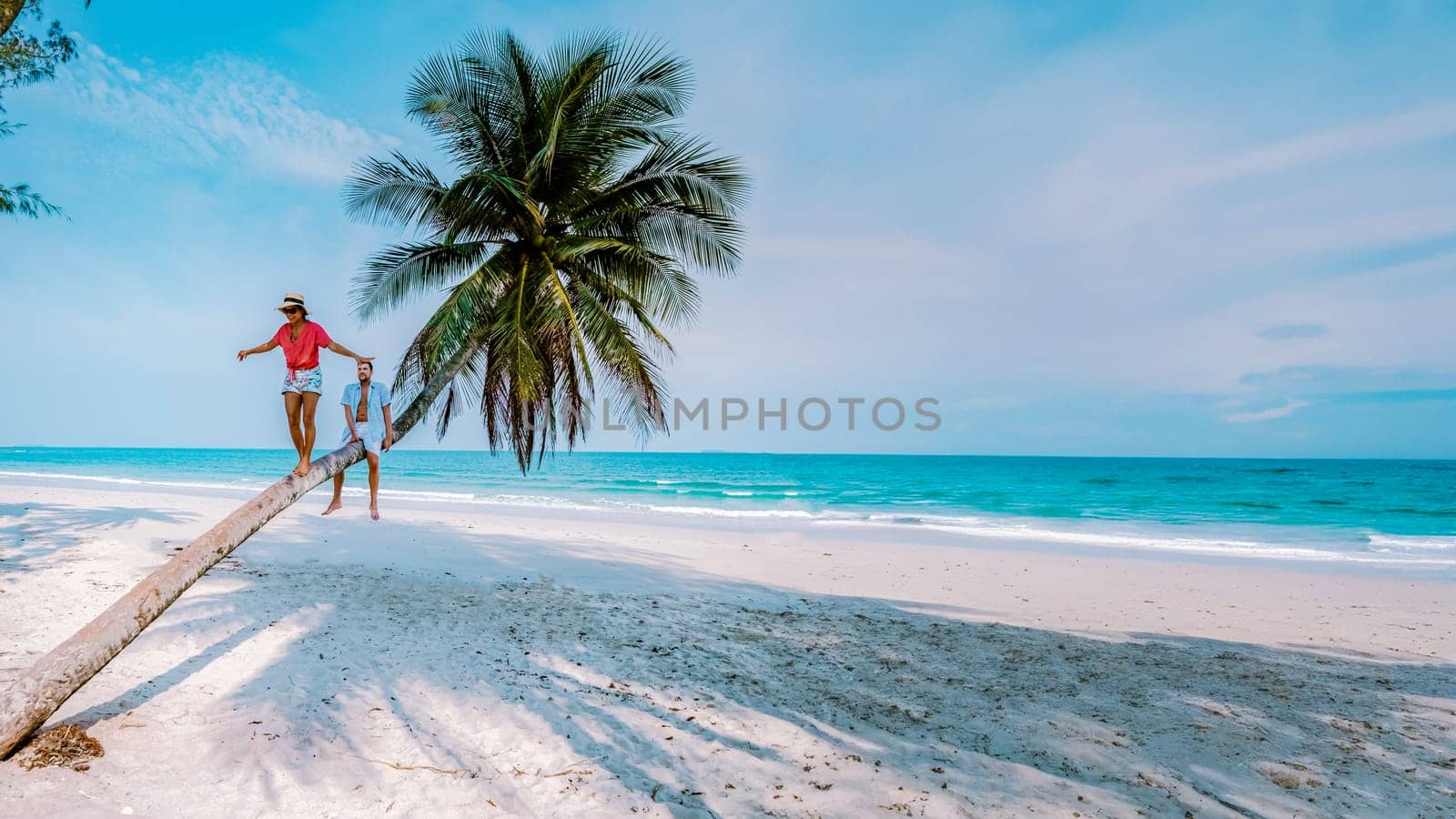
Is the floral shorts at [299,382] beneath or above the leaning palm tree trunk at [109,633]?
above

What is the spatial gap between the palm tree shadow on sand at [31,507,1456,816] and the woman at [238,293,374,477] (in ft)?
5.59

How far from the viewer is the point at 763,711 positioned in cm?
464

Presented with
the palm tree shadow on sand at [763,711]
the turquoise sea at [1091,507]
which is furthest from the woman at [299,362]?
the turquoise sea at [1091,507]

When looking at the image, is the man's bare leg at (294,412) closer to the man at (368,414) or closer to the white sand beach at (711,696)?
the man at (368,414)

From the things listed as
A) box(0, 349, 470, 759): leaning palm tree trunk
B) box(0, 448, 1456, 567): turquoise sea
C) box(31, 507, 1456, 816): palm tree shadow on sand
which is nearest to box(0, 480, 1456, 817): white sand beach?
box(31, 507, 1456, 816): palm tree shadow on sand

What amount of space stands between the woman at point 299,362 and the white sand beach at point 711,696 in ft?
5.77

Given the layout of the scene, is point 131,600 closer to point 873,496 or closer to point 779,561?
point 779,561

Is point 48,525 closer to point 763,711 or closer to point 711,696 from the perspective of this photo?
point 711,696

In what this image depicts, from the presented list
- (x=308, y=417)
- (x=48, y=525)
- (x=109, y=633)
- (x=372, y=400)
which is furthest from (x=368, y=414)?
(x=48, y=525)

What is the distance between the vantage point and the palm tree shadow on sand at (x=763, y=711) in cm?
360

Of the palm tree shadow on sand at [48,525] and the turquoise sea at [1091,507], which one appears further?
the turquoise sea at [1091,507]

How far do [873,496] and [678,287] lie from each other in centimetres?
2353

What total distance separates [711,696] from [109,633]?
344 centimetres

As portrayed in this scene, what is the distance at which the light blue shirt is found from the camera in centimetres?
514
